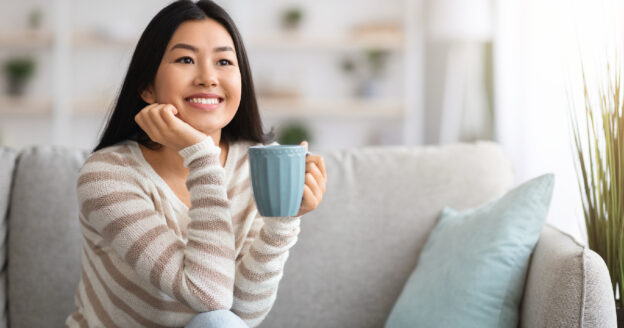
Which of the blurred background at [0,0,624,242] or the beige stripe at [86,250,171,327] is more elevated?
the blurred background at [0,0,624,242]

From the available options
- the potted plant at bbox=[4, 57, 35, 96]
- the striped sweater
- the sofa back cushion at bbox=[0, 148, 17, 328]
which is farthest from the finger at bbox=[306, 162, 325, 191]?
the potted plant at bbox=[4, 57, 35, 96]

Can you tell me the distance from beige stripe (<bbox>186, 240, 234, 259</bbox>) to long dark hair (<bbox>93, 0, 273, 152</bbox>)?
10.7 inches

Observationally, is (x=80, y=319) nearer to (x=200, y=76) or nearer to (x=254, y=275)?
(x=254, y=275)

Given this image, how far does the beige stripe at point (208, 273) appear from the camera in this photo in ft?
3.41

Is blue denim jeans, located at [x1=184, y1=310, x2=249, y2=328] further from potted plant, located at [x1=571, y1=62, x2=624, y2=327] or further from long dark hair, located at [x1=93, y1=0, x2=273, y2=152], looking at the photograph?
potted plant, located at [x1=571, y1=62, x2=624, y2=327]

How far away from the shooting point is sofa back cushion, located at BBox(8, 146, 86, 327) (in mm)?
1511

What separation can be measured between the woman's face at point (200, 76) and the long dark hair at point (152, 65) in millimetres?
15

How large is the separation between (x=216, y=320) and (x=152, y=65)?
1.59 ft

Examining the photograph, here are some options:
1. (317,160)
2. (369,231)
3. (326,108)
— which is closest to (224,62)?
(317,160)

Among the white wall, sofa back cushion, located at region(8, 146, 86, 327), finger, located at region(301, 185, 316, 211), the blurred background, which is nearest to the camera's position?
finger, located at region(301, 185, 316, 211)

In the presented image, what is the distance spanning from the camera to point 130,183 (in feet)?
3.68

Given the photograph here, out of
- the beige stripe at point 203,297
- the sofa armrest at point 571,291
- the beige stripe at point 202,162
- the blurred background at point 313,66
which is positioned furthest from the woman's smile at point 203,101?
the blurred background at point 313,66

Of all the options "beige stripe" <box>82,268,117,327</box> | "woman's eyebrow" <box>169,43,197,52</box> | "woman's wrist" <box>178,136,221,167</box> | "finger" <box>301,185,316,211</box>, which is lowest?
"beige stripe" <box>82,268,117,327</box>

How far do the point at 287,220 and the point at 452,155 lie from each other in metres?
0.75
